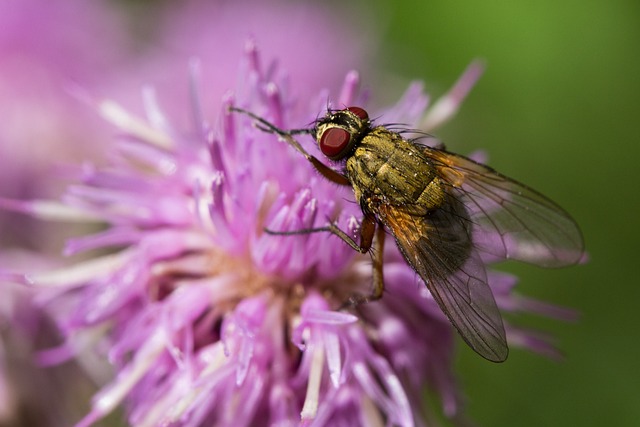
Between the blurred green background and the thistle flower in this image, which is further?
the blurred green background

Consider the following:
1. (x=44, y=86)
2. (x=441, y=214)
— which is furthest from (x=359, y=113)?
(x=44, y=86)

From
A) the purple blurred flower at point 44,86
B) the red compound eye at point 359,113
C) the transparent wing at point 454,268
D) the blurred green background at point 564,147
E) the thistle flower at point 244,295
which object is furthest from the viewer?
the blurred green background at point 564,147

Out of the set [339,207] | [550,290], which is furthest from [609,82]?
[339,207]

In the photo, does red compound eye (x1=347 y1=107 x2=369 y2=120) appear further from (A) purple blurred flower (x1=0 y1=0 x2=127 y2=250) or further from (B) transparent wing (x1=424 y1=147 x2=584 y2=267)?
(A) purple blurred flower (x1=0 y1=0 x2=127 y2=250)

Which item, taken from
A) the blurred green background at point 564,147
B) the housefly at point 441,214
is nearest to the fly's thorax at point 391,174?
the housefly at point 441,214

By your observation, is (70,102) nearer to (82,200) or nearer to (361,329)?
(82,200)

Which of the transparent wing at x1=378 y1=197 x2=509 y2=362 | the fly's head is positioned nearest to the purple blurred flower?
the fly's head

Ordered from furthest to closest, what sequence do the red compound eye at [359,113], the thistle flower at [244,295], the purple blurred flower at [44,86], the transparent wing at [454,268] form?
the purple blurred flower at [44,86]
the red compound eye at [359,113]
the thistle flower at [244,295]
the transparent wing at [454,268]

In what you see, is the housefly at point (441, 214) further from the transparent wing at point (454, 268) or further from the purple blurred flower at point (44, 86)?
the purple blurred flower at point (44, 86)
